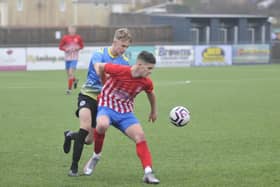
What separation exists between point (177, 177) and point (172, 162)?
1.16 m

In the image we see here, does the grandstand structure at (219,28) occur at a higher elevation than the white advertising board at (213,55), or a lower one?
higher

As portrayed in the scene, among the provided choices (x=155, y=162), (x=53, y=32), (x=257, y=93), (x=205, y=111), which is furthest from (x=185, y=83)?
(x=53, y=32)

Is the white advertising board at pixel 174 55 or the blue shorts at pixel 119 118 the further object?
the white advertising board at pixel 174 55

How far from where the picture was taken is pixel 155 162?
9875 millimetres

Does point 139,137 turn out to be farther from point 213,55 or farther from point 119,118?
point 213,55

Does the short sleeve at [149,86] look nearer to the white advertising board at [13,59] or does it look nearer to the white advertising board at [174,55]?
the white advertising board at [13,59]

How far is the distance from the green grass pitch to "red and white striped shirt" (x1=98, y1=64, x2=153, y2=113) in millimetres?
878

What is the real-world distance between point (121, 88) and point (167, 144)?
3378 millimetres

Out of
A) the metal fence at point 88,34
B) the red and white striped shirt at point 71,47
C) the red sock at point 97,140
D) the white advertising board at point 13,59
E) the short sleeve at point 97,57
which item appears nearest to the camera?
the short sleeve at point 97,57

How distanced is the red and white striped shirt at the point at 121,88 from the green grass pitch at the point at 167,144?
0.88 m

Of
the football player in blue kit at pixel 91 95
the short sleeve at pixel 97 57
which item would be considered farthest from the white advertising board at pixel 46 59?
the short sleeve at pixel 97 57

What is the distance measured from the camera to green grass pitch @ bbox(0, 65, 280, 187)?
8.66 metres

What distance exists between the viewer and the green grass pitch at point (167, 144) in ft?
28.4

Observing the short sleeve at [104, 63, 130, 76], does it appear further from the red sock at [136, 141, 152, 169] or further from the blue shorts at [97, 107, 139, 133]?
the red sock at [136, 141, 152, 169]
